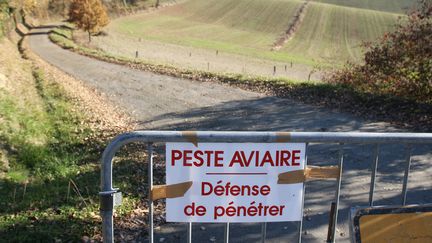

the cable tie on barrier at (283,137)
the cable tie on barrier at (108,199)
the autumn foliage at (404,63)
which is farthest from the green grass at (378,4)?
the cable tie on barrier at (108,199)

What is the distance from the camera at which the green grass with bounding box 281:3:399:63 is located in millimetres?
57969

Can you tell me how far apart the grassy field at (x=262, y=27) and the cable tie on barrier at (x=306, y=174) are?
4821 cm

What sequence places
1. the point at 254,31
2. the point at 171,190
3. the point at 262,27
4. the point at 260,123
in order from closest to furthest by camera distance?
the point at 171,190 < the point at 260,123 < the point at 254,31 < the point at 262,27

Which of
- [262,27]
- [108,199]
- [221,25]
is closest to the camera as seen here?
[108,199]

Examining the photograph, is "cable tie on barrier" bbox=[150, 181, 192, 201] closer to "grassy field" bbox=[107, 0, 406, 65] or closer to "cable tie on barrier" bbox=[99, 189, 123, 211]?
"cable tie on barrier" bbox=[99, 189, 123, 211]

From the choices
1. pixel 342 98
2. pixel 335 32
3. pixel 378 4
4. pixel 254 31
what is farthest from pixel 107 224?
pixel 378 4

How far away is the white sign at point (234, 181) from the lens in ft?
11.4

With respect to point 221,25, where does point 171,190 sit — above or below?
above

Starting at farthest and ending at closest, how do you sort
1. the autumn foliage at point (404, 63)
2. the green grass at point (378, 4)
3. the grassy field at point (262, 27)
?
the green grass at point (378, 4) → the grassy field at point (262, 27) → the autumn foliage at point (404, 63)

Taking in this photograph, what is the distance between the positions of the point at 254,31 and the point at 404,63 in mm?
56480

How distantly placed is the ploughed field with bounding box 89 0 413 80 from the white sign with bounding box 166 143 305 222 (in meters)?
37.8

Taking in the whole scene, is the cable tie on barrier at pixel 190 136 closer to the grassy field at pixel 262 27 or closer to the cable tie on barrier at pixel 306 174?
the cable tie on barrier at pixel 306 174

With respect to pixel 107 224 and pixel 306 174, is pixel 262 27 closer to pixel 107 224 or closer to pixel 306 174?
pixel 306 174

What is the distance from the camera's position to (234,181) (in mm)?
3572
